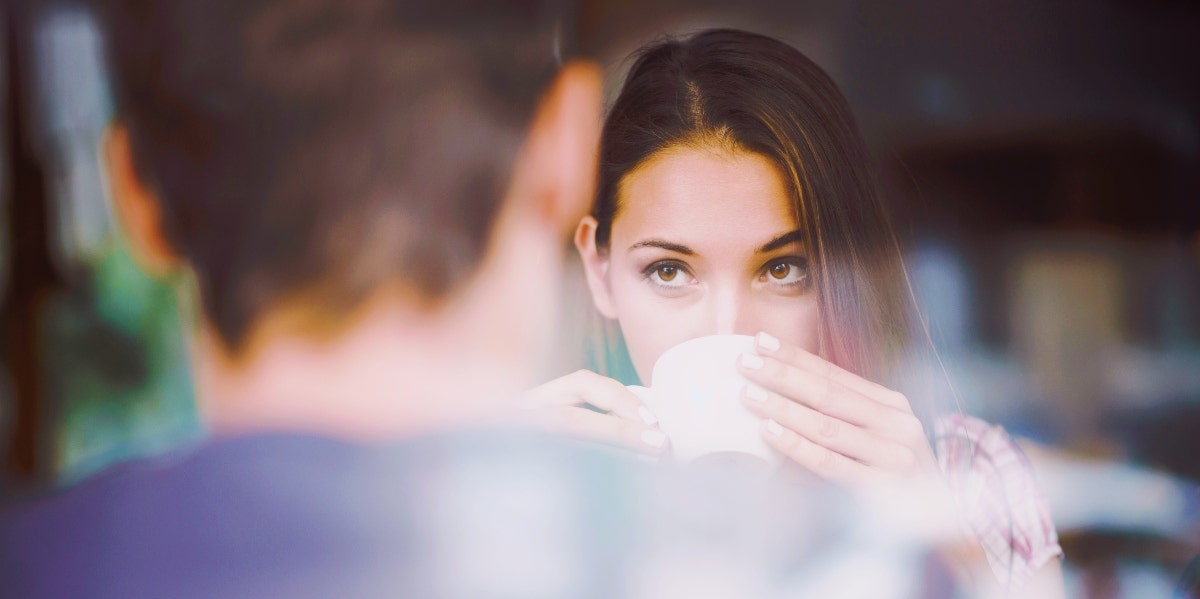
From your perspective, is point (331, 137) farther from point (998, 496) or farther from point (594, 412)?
point (998, 496)

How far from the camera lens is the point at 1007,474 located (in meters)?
1.02

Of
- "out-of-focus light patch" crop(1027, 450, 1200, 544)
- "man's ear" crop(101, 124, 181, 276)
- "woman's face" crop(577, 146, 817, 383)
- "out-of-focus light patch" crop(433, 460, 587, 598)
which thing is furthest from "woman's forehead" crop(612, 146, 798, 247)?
"man's ear" crop(101, 124, 181, 276)

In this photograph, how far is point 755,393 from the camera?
893 millimetres

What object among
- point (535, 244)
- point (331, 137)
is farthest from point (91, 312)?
point (535, 244)

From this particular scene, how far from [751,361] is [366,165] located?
520mm

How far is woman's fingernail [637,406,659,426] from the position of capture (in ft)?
3.00

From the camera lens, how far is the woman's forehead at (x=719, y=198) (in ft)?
2.93

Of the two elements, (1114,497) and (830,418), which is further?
(1114,497)

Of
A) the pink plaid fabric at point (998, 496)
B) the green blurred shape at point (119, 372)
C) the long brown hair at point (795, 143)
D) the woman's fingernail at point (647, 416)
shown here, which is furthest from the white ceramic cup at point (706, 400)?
the green blurred shape at point (119, 372)

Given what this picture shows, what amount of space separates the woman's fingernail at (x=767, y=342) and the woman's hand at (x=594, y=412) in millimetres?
149

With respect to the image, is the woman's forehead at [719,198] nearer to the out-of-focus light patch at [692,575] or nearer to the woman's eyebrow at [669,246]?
the woman's eyebrow at [669,246]

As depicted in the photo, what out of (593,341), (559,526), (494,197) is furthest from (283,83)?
(559,526)

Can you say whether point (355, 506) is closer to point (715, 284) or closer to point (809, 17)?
point (715, 284)

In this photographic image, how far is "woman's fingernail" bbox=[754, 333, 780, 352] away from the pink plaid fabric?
0.25 metres
